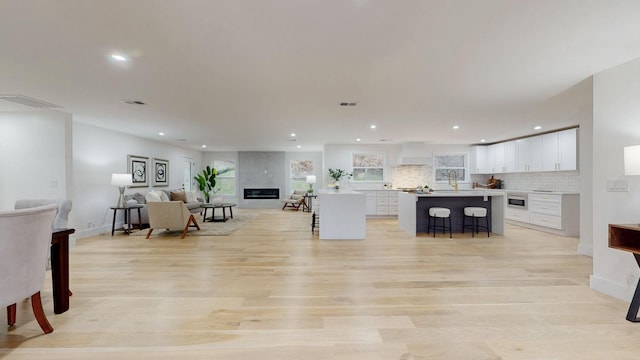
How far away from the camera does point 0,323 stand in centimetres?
220

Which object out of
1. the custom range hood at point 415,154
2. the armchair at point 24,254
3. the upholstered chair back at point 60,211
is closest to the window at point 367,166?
the custom range hood at point 415,154

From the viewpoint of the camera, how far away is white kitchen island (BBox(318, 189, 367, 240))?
17.3 ft

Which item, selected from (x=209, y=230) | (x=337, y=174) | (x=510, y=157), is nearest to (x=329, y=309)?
(x=209, y=230)

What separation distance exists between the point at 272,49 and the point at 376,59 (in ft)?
3.21

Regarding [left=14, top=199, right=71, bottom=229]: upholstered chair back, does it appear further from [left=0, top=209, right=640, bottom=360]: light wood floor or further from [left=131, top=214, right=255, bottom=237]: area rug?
[left=131, top=214, right=255, bottom=237]: area rug

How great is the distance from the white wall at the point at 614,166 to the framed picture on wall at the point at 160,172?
374 inches

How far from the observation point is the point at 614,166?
2709mm

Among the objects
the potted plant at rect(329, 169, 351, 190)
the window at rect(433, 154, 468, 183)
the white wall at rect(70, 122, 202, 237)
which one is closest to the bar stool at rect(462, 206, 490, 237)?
the window at rect(433, 154, 468, 183)

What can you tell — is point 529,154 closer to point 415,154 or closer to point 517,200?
point 517,200

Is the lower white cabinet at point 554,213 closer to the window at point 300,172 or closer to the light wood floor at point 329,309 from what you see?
the light wood floor at point 329,309

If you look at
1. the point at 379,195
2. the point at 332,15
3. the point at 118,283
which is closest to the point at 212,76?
the point at 332,15

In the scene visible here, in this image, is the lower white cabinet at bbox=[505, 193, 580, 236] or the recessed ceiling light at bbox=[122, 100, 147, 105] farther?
the lower white cabinet at bbox=[505, 193, 580, 236]

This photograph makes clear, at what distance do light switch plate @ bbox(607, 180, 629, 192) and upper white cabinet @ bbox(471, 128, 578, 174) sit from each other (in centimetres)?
389

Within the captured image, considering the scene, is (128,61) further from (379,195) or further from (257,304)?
(379,195)
